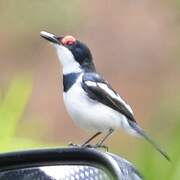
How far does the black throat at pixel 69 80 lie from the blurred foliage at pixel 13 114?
4.3 inches

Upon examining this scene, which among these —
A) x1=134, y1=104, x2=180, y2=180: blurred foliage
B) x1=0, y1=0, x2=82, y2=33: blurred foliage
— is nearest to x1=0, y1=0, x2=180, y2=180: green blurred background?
x1=0, y1=0, x2=82, y2=33: blurred foliage

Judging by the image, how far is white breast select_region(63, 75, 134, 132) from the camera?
300 centimetres

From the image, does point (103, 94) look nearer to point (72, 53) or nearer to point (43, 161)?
point (72, 53)

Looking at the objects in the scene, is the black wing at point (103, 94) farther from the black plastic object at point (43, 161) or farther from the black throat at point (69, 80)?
the black plastic object at point (43, 161)

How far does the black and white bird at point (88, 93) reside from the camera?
3041 millimetres

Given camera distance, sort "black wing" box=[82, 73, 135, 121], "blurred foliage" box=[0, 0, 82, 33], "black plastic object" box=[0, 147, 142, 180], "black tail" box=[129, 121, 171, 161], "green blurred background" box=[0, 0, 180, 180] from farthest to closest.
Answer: "blurred foliage" box=[0, 0, 82, 33] < "green blurred background" box=[0, 0, 180, 180] < "black wing" box=[82, 73, 135, 121] < "black tail" box=[129, 121, 171, 161] < "black plastic object" box=[0, 147, 142, 180]

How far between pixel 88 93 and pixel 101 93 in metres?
0.04

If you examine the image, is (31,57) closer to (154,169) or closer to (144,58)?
(144,58)

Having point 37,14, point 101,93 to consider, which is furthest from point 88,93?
point 37,14

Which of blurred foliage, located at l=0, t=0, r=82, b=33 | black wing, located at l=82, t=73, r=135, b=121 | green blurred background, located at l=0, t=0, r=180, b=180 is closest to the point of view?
black wing, located at l=82, t=73, r=135, b=121

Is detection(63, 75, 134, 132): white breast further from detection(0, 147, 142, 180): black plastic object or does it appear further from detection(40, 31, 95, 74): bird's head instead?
detection(0, 147, 142, 180): black plastic object

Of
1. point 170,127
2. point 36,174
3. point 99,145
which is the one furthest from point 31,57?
point 36,174

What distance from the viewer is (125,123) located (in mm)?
3100

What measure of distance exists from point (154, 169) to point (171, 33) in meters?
4.40
